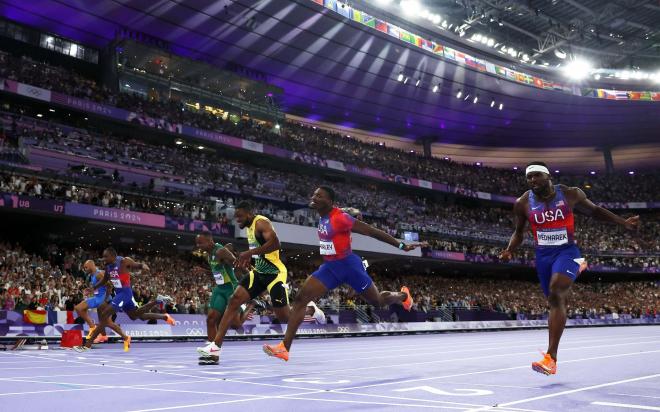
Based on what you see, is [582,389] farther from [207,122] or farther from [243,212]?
[207,122]

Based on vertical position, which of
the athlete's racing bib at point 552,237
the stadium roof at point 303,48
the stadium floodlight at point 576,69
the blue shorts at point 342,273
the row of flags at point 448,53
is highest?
the stadium floodlight at point 576,69

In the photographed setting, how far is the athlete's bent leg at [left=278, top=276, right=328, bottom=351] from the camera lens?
690 centimetres

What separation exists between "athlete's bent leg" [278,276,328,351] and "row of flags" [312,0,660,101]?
30.9 m

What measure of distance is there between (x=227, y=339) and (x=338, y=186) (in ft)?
89.7

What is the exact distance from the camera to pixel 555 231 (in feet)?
20.5

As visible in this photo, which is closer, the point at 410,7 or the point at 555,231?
the point at 555,231

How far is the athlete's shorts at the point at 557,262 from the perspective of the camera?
6070 millimetres

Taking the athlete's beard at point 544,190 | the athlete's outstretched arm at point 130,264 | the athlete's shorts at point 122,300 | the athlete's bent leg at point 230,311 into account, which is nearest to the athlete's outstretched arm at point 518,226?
the athlete's beard at point 544,190

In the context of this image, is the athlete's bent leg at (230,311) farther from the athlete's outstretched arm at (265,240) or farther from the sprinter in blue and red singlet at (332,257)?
the sprinter in blue and red singlet at (332,257)

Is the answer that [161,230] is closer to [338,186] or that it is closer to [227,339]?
[227,339]

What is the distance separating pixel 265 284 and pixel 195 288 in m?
17.8

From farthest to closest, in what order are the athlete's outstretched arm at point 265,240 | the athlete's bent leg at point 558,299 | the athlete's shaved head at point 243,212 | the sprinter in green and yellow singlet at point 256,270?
the athlete's shaved head at point 243,212 → the sprinter in green and yellow singlet at point 256,270 → the athlete's outstretched arm at point 265,240 → the athlete's bent leg at point 558,299

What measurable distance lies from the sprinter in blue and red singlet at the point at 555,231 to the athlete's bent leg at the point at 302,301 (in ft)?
8.57

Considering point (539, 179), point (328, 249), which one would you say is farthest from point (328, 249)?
point (539, 179)
